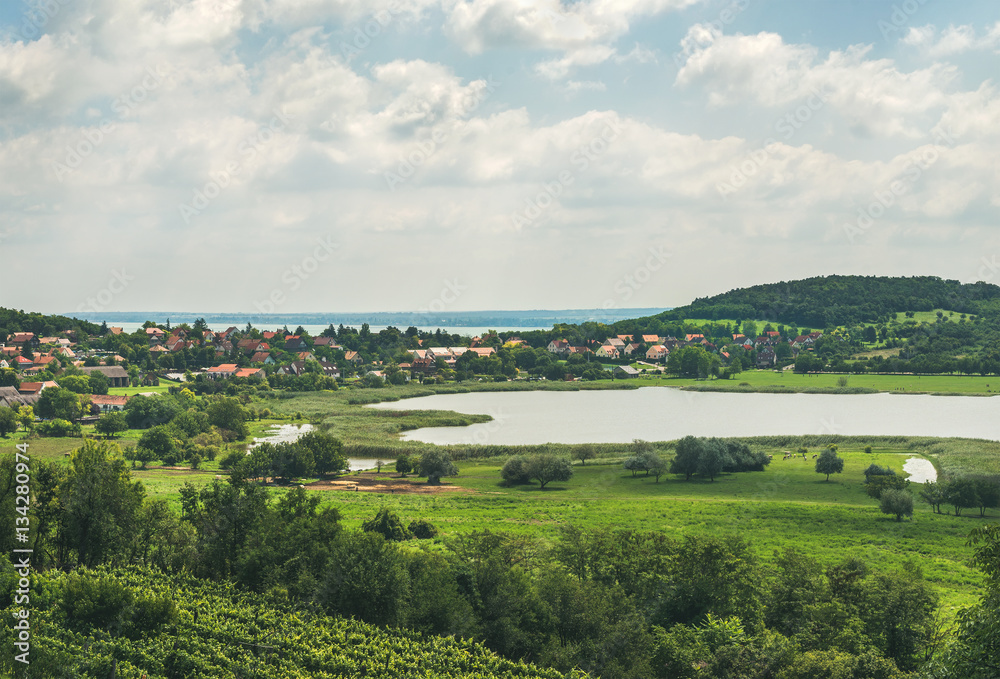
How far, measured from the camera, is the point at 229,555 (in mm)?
29266

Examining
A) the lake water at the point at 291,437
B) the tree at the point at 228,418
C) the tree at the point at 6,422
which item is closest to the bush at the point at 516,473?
the lake water at the point at 291,437

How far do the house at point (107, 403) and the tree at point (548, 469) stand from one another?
51.9 m

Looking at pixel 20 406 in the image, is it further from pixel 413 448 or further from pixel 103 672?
pixel 103 672

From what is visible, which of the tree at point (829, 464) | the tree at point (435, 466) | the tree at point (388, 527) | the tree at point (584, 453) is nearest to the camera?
the tree at point (388, 527)

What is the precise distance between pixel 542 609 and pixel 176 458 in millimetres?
47125

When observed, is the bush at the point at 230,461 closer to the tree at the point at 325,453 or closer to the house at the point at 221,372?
the tree at the point at 325,453

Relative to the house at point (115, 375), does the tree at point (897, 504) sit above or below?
below

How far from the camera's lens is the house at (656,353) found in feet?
520

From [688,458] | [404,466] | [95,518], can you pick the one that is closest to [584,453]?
[688,458]

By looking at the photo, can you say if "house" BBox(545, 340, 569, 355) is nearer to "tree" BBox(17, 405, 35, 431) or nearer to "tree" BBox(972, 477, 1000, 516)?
"tree" BBox(17, 405, 35, 431)

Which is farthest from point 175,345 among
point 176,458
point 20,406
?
point 176,458

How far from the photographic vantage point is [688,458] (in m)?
55.6

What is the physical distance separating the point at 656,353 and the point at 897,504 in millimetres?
118862

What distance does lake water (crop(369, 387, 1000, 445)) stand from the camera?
7475 cm
